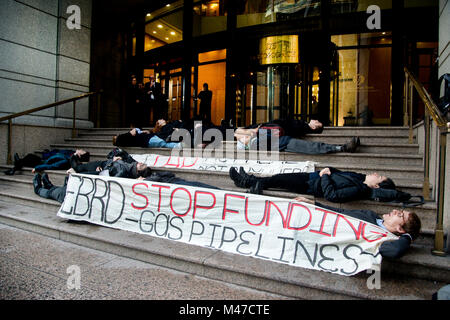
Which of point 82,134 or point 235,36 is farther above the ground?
point 235,36

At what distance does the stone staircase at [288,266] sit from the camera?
91.0 inches

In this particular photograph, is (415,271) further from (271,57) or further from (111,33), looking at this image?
(111,33)

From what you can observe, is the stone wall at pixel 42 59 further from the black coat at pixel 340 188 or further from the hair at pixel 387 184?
the hair at pixel 387 184

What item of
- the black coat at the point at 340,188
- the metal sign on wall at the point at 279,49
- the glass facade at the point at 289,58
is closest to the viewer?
the black coat at the point at 340,188

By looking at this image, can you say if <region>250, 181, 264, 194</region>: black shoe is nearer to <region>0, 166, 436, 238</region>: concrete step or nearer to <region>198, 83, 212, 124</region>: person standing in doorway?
<region>0, 166, 436, 238</region>: concrete step

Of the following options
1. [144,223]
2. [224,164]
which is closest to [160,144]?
[224,164]

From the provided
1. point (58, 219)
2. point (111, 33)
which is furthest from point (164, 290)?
point (111, 33)

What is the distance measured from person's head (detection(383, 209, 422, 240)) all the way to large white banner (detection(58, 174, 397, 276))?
0.15m

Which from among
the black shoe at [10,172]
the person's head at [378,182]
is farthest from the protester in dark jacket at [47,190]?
the person's head at [378,182]

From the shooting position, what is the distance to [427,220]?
2.95 metres

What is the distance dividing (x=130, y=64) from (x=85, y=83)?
4.15 meters

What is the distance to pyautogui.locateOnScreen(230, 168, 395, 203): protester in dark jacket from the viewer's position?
3.19 meters

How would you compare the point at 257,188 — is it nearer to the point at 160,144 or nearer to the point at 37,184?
the point at 160,144

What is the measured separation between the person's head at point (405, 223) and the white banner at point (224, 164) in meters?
1.68
